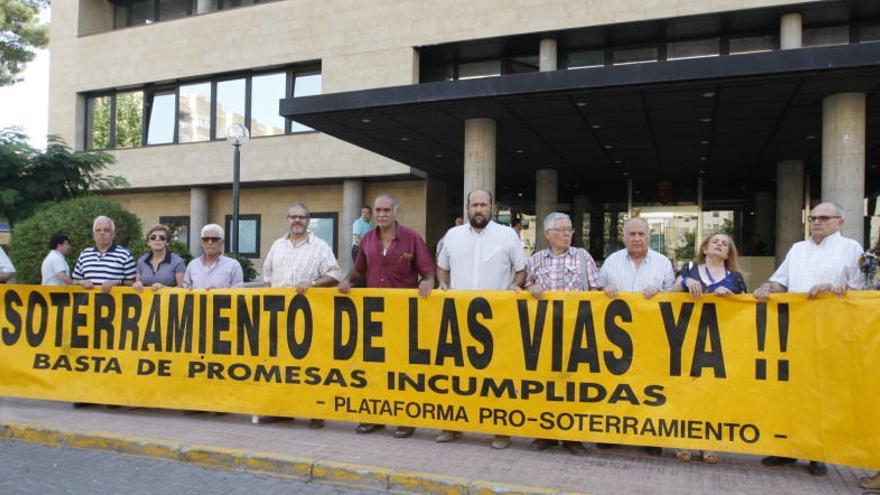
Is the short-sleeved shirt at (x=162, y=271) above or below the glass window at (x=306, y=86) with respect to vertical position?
below

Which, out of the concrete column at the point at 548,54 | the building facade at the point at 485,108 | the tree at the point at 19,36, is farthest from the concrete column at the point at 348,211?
the tree at the point at 19,36

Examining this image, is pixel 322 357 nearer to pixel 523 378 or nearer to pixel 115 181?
pixel 523 378

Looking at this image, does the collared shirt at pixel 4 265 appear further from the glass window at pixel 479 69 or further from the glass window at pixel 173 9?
the glass window at pixel 173 9

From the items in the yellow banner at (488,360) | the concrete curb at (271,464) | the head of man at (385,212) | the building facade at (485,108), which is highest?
the building facade at (485,108)

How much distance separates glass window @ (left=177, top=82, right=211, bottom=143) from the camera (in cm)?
2252

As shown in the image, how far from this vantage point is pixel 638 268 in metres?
5.20

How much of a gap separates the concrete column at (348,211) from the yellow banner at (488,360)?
14213 millimetres

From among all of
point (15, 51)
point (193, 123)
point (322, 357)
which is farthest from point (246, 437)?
point (15, 51)

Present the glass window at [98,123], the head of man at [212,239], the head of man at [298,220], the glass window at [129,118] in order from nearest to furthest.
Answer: the head of man at [298,220]
the head of man at [212,239]
the glass window at [129,118]
the glass window at [98,123]

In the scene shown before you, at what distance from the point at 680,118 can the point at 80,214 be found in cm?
1116

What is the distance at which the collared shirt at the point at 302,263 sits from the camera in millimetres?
5988

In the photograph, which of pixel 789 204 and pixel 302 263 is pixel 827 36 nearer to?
pixel 789 204

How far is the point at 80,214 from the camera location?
1130 cm

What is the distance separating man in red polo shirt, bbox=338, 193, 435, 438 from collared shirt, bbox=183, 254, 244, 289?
52.5 inches
